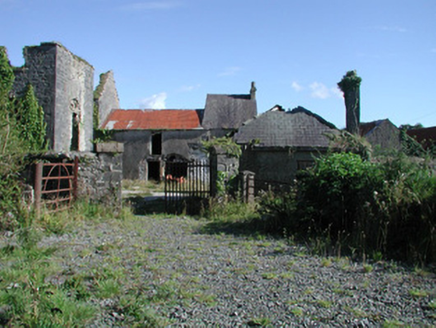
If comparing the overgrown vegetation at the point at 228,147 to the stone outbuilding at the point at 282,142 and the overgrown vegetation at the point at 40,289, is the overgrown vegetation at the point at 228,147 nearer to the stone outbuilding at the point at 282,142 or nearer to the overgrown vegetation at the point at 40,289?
the stone outbuilding at the point at 282,142

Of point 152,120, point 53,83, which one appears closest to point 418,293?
point 53,83

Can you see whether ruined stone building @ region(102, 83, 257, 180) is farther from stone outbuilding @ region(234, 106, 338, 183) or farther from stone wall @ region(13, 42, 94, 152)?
stone outbuilding @ region(234, 106, 338, 183)

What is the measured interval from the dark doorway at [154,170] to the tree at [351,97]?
14.4 meters

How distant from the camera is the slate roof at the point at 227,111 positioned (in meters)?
26.3

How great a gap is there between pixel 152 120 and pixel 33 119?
10091 millimetres

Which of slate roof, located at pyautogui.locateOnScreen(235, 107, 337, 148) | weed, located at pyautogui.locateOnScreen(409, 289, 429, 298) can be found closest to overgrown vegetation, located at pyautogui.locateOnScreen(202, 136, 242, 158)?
slate roof, located at pyautogui.locateOnScreen(235, 107, 337, 148)

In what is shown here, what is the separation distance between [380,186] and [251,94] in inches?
893

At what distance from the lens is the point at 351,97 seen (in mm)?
16719

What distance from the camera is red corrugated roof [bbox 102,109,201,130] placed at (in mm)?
26375

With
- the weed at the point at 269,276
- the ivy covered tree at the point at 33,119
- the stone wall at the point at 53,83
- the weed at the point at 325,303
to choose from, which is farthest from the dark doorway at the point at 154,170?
the weed at the point at 325,303

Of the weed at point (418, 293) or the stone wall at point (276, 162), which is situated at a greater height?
the stone wall at point (276, 162)

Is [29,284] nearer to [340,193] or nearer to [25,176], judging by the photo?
[340,193]

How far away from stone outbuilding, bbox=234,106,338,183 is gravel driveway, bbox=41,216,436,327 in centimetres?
835

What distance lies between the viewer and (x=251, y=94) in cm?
2861
